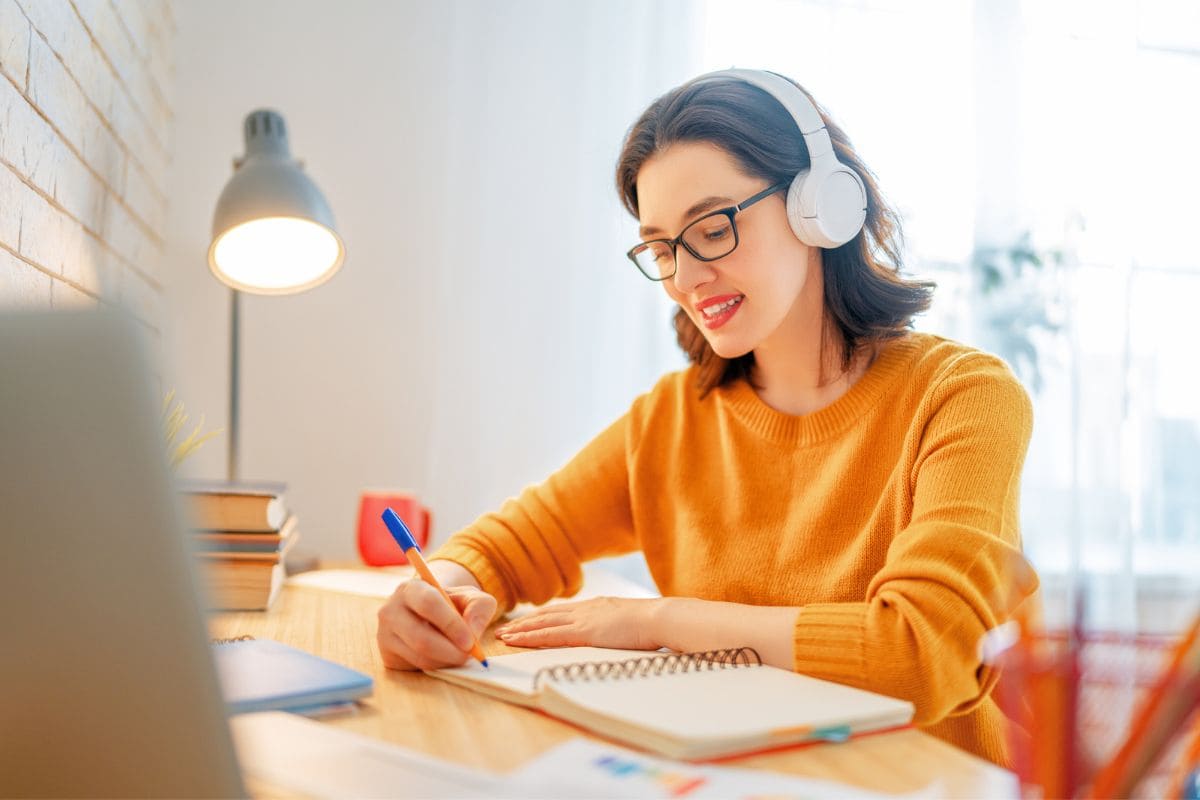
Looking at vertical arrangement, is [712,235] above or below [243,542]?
above

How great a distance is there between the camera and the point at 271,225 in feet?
5.86

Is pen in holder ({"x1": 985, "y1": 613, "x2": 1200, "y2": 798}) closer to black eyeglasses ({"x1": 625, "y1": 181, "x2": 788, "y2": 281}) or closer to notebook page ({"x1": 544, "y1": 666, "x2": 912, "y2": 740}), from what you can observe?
notebook page ({"x1": 544, "y1": 666, "x2": 912, "y2": 740})

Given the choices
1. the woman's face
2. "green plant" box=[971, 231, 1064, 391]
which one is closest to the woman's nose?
the woman's face

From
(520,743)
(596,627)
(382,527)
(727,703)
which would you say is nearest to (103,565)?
(520,743)

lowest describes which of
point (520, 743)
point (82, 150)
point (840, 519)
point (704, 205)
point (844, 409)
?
point (520, 743)

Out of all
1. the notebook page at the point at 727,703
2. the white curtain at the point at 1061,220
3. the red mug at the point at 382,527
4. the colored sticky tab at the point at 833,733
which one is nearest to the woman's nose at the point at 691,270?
the notebook page at the point at 727,703

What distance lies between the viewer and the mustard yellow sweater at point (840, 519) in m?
0.83

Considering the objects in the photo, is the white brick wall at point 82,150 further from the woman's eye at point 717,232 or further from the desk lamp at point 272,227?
the woman's eye at point 717,232

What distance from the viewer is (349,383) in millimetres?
2316

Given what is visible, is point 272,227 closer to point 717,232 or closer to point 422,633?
point 717,232

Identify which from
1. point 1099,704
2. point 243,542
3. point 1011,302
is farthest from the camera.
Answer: point 1011,302

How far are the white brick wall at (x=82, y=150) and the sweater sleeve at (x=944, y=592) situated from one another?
608 millimetres

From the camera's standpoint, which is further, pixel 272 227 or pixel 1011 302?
pixel 1011 302

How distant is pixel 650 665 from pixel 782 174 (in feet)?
2.19
